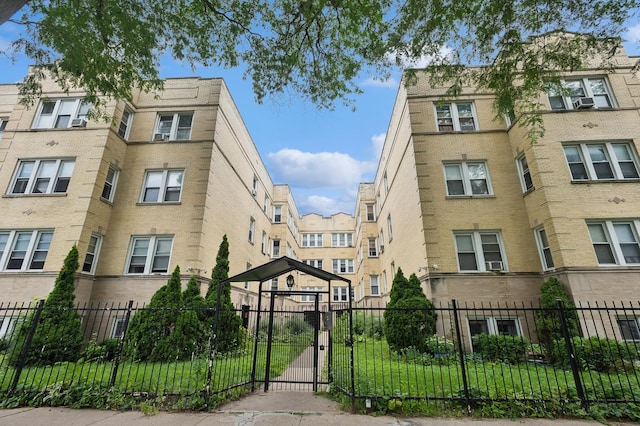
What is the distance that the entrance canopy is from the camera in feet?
23.8

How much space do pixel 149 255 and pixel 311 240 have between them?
25101mm

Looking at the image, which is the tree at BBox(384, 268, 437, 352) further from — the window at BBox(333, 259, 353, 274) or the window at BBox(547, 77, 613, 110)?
the window at BBox(333, 259, 353, 274)

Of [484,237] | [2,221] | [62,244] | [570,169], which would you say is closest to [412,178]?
[484,237]

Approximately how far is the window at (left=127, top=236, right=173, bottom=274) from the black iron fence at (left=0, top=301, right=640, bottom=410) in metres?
2.06

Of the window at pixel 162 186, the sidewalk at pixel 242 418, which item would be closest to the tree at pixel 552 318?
the sidewalk at pixel 242 418

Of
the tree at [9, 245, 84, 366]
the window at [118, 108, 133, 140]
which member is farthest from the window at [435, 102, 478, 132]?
the tree at [9, 245, 84, 366]

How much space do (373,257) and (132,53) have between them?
72.0ft

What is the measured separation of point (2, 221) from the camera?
1218 centimetres

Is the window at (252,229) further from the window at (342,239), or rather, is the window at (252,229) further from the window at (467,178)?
the window at (342,239)

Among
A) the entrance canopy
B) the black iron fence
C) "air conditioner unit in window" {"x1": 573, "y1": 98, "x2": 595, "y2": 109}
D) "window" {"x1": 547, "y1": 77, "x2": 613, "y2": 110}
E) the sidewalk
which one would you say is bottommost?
the sidewalk

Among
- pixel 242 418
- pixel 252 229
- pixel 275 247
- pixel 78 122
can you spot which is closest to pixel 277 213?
pixel 275 247

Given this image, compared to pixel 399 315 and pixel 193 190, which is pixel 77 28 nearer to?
pixel 193 190

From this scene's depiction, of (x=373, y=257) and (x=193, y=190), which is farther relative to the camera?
(x=373, y=257)

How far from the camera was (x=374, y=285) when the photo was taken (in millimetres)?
25859
